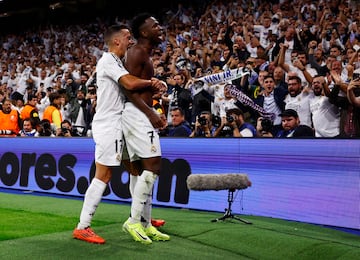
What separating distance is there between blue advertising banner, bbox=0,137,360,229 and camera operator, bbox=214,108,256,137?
2.78 ft

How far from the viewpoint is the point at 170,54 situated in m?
11.5

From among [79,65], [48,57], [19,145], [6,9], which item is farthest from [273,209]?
[6,9]

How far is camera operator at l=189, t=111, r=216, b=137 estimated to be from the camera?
823 centimetres

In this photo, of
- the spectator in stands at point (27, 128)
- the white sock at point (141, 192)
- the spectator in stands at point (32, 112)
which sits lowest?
the white sock at point (141, 192)

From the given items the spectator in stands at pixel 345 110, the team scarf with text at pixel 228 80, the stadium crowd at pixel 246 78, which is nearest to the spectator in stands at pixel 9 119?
the stadium crowd at pixel 246 78

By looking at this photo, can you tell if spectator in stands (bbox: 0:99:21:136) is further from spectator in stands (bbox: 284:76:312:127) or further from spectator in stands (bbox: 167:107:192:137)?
spectator in stands (bbox: 284:76:312:127)

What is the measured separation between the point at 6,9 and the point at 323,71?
1619 centimetres

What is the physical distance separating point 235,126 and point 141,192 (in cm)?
374

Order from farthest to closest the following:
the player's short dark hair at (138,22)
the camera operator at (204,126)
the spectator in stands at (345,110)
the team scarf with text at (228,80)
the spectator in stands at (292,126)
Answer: the team scarf with text at (228,80) → the camera operator at (204,126) → the spectator in stands at (292,126) → the spectator in stands at (345,110) → the player's short dark hair at (138,22)

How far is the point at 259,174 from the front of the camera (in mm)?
6625

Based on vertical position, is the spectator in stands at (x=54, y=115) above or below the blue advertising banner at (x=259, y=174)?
above

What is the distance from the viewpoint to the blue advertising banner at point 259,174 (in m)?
5.85

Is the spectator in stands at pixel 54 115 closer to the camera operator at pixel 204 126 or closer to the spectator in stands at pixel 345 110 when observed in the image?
the camera operator at pixel 204 126

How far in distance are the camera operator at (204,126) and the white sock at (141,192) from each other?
12.6ft
